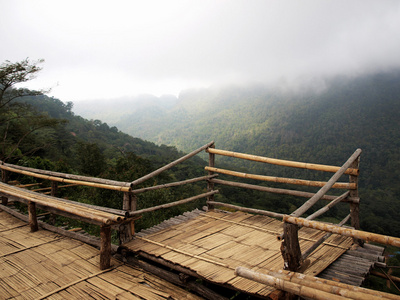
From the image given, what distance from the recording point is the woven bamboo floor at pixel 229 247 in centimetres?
228

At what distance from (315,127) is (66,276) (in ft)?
172

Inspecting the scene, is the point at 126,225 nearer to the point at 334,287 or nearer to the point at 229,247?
the point at 229,247

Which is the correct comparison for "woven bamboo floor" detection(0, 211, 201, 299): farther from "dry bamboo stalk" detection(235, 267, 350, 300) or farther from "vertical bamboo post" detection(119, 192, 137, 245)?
"dry bamboo stalk" detection(235, 267, 350, 300)

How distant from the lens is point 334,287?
1563mm

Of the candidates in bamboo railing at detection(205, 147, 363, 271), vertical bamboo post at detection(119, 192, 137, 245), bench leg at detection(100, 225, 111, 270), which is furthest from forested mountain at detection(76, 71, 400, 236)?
bench leg at detection(100, 225, 111, 270)

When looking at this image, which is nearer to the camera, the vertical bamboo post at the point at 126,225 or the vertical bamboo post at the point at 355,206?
the vertical bamboo post at the point at 355,206

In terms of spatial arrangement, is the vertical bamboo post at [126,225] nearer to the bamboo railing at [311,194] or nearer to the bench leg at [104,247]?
the bench leg at [104,247]

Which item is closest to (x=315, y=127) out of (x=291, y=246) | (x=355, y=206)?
(x=355, y=206)

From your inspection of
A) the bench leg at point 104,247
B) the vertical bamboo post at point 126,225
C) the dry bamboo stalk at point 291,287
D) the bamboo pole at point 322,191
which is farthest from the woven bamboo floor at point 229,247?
the bamboo pole at point 322,191

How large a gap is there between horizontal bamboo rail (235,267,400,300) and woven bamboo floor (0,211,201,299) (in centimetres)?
82

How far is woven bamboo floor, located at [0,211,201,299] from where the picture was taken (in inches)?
89.5

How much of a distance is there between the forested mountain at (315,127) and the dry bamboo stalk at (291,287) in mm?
25909

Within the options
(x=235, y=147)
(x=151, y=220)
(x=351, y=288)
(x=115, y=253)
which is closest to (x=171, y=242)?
Answer: (x=115, y=253)

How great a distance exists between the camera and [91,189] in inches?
455
